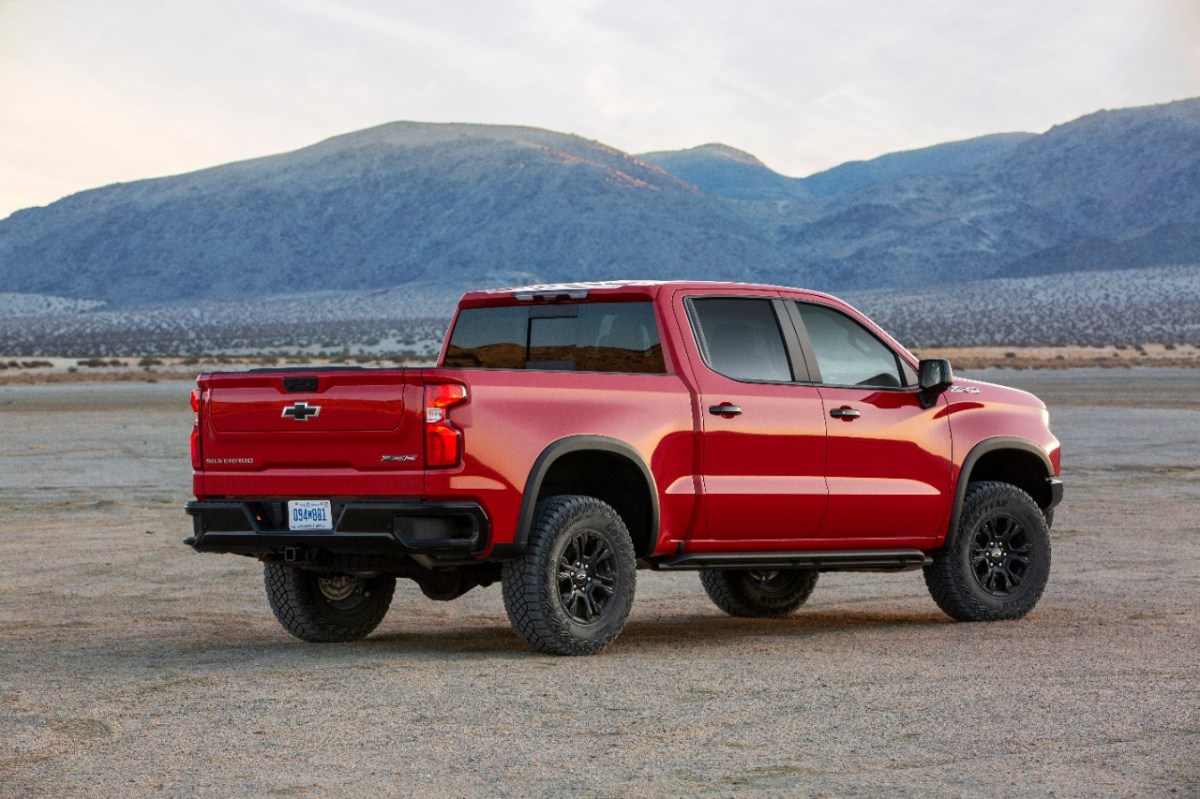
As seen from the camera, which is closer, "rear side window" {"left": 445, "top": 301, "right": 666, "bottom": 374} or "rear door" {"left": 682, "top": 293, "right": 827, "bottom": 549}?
"rear door" {"left": 682, "top": 293, "right": 827, "bottom": 549}

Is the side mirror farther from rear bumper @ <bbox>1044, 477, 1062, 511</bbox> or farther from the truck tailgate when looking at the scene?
the truck tailgate

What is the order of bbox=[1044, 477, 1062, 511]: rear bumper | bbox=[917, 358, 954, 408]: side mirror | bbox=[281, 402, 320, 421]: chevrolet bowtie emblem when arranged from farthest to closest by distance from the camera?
bbox=[1044, 477, 1062, 511]: rear bumper, bbox=[917, 358, 954, 408]: side mirror, bbox=[281, 402, 320, 421]: chevrolet bowtie emblem

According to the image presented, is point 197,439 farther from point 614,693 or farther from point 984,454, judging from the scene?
point 984,454

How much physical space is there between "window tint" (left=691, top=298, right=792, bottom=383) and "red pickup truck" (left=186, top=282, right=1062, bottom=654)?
0.02 meters

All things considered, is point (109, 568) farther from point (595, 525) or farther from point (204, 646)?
point (595, 525)

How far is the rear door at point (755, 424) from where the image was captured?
34.6ft

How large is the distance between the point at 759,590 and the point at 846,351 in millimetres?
1902

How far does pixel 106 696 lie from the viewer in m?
8.97

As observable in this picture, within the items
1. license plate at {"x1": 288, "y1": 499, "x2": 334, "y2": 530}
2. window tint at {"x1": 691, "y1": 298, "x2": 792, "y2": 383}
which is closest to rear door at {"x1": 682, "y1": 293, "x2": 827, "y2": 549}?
window tint at {"x1": 691, "y1": 298, "x2": 792, "y2": 383}

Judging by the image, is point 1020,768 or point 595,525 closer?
point 1020,768

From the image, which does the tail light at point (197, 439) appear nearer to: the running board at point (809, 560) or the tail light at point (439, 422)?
the tail light at point (439, 422)

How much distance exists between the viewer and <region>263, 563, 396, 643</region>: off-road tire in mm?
10977

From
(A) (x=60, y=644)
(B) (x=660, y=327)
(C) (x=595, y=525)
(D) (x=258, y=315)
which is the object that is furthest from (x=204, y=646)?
(D) (x=258, y=315)

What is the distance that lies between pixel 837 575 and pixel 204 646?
587 cm
